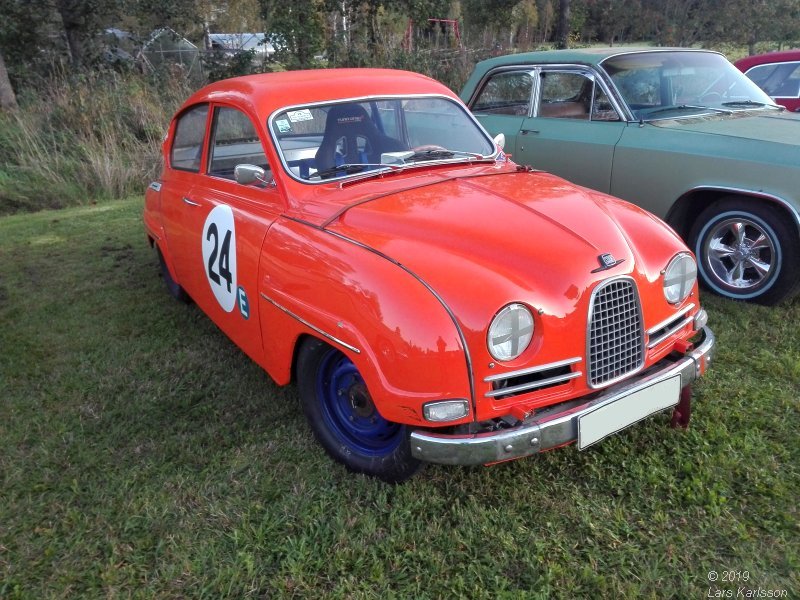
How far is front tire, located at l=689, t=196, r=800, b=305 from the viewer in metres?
4.32

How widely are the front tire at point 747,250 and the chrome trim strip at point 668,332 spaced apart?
182cm

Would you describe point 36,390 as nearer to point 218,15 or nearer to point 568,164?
point 568,164

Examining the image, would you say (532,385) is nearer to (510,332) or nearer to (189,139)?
(510,332)

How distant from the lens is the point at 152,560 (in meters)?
2.51

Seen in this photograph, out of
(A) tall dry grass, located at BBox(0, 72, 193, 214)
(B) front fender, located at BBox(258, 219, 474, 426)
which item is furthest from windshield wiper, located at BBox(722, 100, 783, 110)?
(A) tall dry grass, located at BBox(0, 72, 193, 214)

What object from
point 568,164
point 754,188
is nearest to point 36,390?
point 568,164

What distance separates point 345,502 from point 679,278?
1825 mm

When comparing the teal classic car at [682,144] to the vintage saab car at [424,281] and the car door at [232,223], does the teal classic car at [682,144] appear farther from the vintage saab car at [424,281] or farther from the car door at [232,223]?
the car door at [232,223]

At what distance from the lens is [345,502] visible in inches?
108

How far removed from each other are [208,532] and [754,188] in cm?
401

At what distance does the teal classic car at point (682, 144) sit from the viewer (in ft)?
14.2

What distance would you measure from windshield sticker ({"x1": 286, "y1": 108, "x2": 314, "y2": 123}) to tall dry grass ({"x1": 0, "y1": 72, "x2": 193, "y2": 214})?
7.06 metres

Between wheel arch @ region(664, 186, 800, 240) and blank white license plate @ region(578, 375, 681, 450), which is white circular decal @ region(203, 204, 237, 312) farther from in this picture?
wheel arch @ region(664, 186, 800, 240)

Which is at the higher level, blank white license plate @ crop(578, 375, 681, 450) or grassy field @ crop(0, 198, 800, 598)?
blank white license plate @ crop(578, 375, 681, 450)
